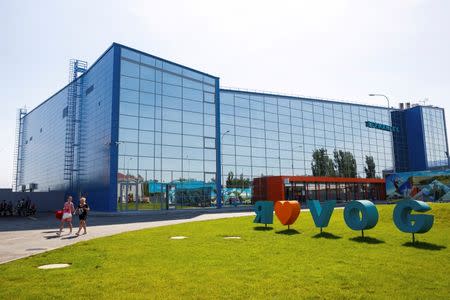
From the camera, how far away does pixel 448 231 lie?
15633mm

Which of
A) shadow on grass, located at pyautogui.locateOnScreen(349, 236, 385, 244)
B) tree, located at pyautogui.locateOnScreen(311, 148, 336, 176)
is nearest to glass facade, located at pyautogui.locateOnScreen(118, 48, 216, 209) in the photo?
tree, located at pyautogui.locateOnScreen(311, 148, 336, 176)

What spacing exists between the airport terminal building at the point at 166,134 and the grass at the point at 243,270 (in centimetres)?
2911

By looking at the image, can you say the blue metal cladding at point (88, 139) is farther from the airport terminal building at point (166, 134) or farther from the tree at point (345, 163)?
the tree at point (345, 163)

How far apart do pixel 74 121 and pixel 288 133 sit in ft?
116

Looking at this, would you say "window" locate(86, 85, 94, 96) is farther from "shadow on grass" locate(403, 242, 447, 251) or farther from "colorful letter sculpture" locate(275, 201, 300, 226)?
"shadow on grass" locate(403, 242, 447, 251)

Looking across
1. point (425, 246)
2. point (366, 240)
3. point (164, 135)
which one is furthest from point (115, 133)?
point (425, 246)

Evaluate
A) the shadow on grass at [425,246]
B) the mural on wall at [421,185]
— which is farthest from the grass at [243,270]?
the mural on wall at [421,185]

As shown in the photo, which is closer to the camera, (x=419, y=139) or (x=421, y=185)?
(x=421, y=185)

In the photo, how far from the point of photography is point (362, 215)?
15000mm

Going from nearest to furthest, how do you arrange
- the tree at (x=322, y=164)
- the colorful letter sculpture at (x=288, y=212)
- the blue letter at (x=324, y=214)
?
the blue letter at (x=324, y=214), the colorful letter sculpture at (x=288, y=212), the tree at (x=322, y=164)

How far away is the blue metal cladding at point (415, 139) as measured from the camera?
82688 mm

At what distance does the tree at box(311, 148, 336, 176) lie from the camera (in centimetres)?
6756

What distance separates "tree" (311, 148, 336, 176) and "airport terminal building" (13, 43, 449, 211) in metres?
1.19

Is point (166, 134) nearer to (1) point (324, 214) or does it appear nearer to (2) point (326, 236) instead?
(1) point (324, 214)
